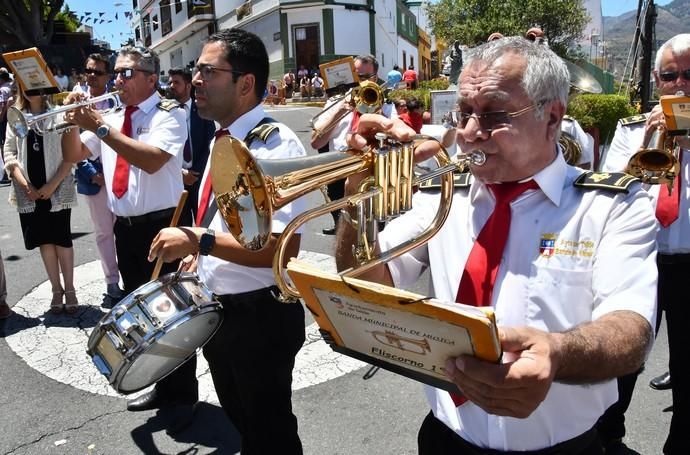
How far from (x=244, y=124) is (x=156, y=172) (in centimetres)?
130

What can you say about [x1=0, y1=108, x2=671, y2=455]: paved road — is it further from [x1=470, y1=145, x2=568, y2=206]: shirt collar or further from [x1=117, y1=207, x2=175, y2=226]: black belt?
[x1=470, y1=145, x2=568, y2=206]: shirt collar

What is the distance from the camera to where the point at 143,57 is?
374cm

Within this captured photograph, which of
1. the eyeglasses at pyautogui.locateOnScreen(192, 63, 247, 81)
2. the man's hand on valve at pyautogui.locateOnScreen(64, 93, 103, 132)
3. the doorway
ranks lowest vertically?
the man's hand on valve at pyautogui.locateOnScreen(64, 93, 103, 132)

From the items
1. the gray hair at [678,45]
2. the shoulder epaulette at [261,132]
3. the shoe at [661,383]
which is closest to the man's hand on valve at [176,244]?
the shoulder epaulette at [261,132]

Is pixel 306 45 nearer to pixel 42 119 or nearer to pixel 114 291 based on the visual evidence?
pixel 114 291

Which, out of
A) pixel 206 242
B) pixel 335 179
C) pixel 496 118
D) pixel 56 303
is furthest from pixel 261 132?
pixel 56 303

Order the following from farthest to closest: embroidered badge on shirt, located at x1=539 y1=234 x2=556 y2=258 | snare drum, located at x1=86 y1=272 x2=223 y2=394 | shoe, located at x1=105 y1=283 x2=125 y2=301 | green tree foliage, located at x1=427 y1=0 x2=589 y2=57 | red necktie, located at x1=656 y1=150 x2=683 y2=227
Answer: green tree foliage, located at x1=427 y1=0 x2=589 y2=57 → shoe, located at x1=105 y1=283 x2=125 y2=301 → red necktie, located at x1=656 y1=150 x2=683 y2=227 → snare drum, located at x1=86 y1=272 x2=223 y2=394 → embroidered badge on shirt, located at x1=539 y1=234 x2=556 y2=258

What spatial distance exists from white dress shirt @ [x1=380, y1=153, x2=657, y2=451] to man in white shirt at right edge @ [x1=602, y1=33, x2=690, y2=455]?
150cm

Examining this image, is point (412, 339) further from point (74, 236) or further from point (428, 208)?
point (74, 236)

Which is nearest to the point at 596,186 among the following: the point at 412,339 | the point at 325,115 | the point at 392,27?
the point at 412,339

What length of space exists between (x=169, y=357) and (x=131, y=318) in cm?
28

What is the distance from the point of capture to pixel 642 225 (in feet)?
5.04

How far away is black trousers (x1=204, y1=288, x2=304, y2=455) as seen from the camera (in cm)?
247

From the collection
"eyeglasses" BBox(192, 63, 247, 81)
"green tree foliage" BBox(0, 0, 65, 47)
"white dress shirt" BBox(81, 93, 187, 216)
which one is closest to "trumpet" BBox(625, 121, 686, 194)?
"eyeglasses" BBox(192, 63, 247, 81)
